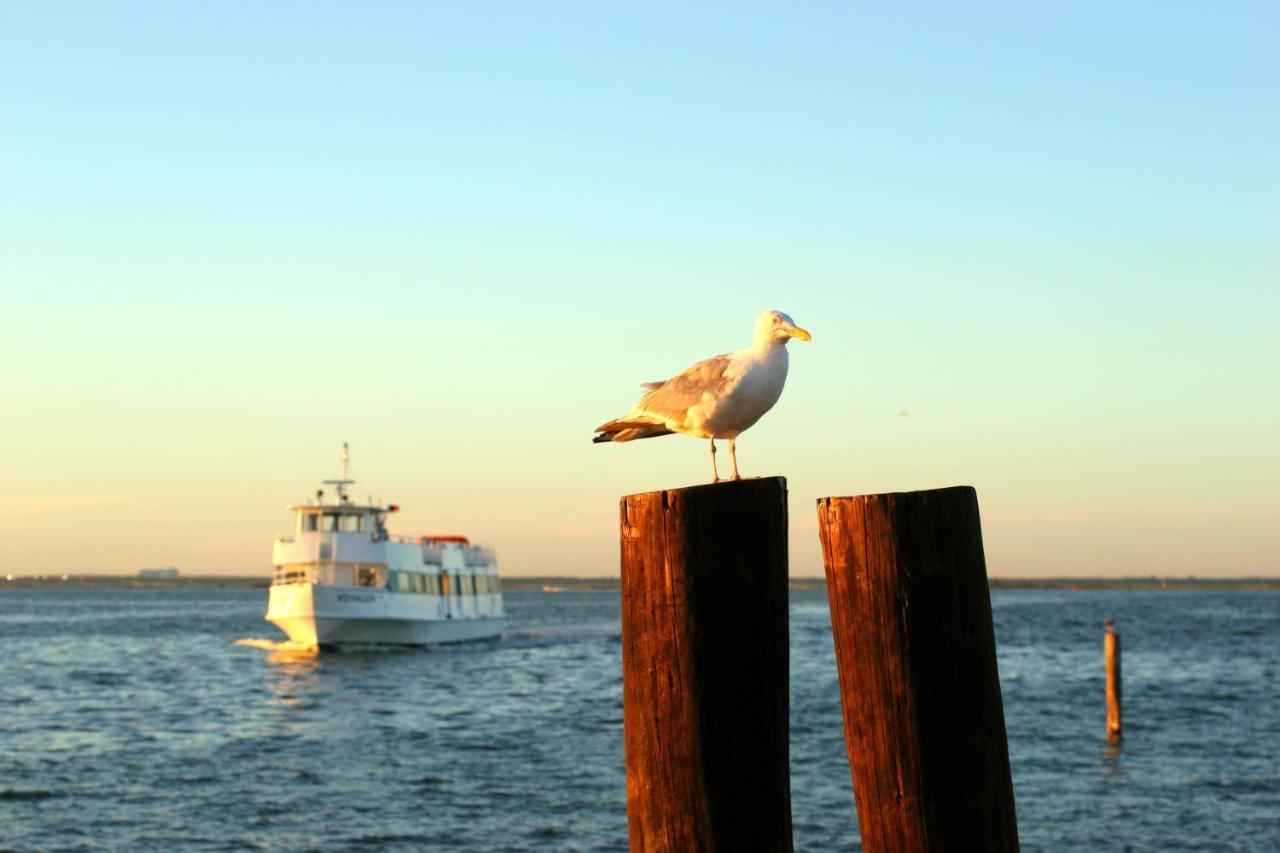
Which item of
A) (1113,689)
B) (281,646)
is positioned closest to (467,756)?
(1113,689)

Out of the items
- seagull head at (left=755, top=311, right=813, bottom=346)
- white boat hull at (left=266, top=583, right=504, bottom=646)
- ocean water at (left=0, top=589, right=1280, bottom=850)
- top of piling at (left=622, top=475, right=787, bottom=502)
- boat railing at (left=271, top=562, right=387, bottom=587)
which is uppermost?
seagull head at (left=755, top=311, right=813, bottom=346)

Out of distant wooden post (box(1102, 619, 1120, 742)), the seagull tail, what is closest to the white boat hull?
distant wooden post (box(1102, 619, 1120, 742))

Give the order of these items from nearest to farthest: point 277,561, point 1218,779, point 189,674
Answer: point 1218,779, point 189,674, point 277,561

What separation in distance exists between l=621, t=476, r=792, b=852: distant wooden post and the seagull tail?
7.16 feet

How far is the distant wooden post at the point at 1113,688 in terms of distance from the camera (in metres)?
27.4

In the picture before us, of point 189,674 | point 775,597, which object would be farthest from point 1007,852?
point 189,674

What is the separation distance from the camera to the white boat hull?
166 ft

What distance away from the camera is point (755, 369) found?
17.0 ft

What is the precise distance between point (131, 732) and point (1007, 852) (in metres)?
28.1

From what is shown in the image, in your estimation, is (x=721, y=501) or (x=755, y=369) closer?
(x=721, y=501)

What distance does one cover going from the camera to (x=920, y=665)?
3447mm

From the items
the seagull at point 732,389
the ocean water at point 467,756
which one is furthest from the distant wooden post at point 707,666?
the ocean water at point 467,756

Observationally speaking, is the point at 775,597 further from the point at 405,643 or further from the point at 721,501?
the point at 405,643

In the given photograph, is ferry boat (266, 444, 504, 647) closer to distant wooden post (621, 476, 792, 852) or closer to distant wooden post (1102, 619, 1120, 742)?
distant wooden post (1102, 619, 1120, 742)
